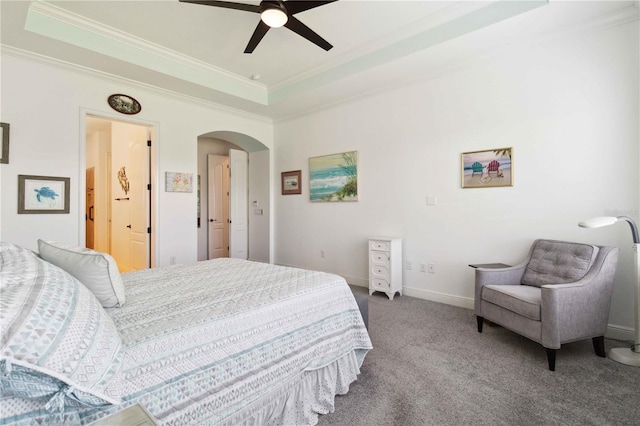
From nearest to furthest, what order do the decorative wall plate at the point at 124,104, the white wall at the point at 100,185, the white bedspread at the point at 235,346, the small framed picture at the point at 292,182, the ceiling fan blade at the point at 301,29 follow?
the white bedspread at the point at 235,346 → the ceiling fan blade at the point at 301,29 → the decorative wall plate at the point at 124,104 → the small framed picture at the point at 292,182 → the white wall at the point at 100,185

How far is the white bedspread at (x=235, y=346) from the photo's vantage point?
115 cm

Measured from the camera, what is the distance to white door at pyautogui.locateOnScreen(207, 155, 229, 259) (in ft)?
21.7

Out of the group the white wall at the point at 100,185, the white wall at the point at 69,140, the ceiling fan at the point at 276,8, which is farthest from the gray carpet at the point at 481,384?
the white wall at the point at 100,185

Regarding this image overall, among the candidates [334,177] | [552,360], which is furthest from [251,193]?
[552,360]

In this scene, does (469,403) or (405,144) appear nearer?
(469,403)

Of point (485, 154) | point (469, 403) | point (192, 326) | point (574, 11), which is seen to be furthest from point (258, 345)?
point (574, 11)

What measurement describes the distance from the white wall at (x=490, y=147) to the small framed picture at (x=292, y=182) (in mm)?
591

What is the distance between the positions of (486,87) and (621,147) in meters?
1.36

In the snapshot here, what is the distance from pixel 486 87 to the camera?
3395mm

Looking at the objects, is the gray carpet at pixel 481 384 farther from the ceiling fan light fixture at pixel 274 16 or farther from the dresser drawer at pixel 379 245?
the ceiling fan light fixture at pixel 274 16

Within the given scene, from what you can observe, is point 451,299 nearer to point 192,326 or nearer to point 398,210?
point 398,210

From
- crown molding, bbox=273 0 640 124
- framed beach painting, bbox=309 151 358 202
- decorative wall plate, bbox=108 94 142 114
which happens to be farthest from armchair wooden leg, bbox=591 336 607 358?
decorative wall plate, bbox=108 94 142 114

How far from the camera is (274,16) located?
8.28 ft

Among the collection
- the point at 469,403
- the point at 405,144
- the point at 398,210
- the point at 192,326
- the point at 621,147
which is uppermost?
the point at 405,144
